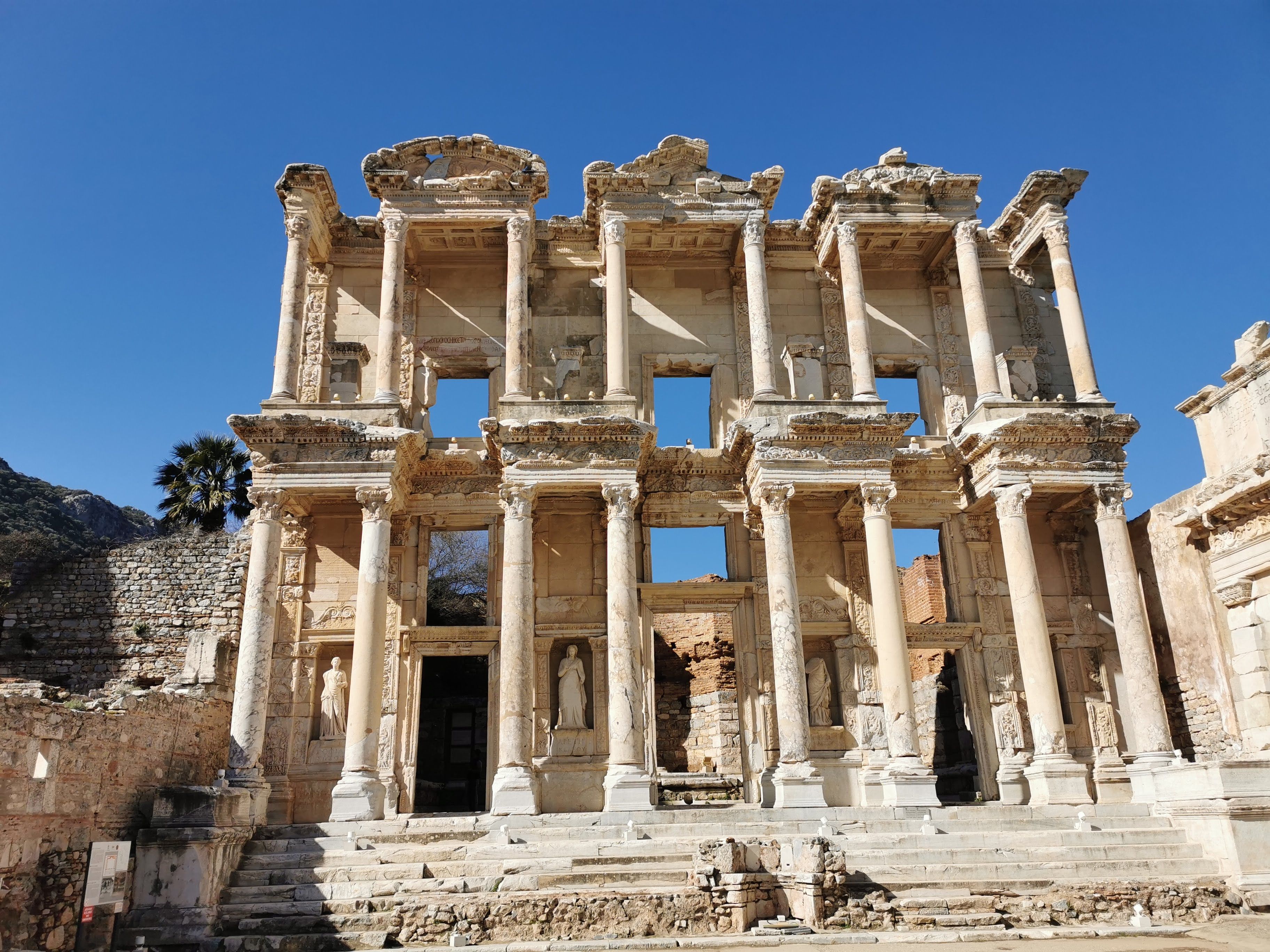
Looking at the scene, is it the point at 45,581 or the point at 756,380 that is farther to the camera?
the point at 45,581

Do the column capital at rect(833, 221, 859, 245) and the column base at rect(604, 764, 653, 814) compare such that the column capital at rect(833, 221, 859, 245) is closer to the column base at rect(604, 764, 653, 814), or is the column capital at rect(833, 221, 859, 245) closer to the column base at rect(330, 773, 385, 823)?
the column base at rect(604, 764, 653, 814)

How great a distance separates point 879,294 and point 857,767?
9888 millimetres

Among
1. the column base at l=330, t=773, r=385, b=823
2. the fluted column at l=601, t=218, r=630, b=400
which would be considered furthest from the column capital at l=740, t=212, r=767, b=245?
the column base at l=330, t=773, r=385, b=823

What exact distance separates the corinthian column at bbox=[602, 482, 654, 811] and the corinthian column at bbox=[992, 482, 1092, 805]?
6.50 metres

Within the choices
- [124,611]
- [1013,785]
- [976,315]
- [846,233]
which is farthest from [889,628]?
[124,611]

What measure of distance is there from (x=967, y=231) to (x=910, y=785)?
10.8 metres

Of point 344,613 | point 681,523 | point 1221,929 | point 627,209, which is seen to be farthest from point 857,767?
point 627,209

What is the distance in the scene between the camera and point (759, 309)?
19125mm

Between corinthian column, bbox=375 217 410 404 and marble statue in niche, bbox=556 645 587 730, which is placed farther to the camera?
corinthian column, bbox=375 217 410 404

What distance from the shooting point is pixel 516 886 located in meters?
12.4

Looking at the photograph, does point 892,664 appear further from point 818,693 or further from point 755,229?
point 755,229

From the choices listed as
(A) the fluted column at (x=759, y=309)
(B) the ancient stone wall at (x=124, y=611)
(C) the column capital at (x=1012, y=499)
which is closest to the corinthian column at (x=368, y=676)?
(B) the ancient stone wall at (x=124, y=611)

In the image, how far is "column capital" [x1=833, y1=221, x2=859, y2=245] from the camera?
1970 cm

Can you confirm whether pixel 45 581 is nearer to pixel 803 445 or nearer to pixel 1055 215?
pixel 803 445
